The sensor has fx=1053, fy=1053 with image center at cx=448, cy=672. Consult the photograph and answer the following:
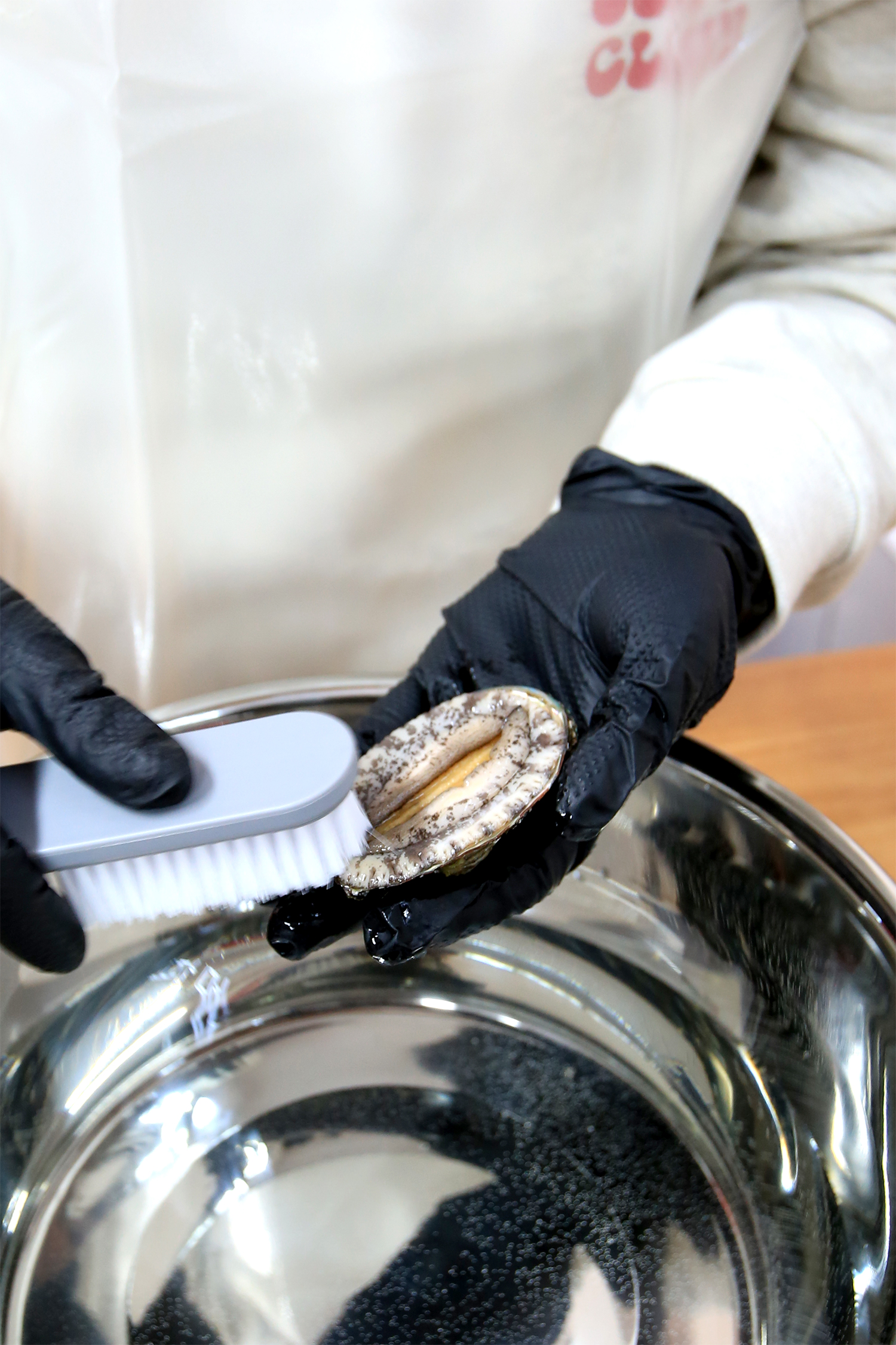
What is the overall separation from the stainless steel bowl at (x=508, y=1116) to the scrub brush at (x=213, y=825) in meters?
0.15

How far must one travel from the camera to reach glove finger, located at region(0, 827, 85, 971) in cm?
34

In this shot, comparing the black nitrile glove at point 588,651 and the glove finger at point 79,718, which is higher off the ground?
the glove finger at point 79,718

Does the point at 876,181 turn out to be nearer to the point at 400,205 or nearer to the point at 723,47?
the point at 723,47

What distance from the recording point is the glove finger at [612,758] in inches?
16.3

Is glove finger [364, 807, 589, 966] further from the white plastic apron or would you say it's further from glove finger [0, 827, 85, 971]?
the white plastic apron

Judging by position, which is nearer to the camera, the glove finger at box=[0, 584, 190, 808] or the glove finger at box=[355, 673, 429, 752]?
the glove finger at box=[0, 584, 190, 808]

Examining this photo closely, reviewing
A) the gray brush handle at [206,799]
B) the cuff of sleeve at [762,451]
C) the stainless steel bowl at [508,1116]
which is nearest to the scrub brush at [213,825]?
the gray brush handle at [206,799]

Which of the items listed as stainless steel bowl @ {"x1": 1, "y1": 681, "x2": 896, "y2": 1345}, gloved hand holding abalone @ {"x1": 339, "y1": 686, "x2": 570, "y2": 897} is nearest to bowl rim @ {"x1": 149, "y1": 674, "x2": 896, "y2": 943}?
stainless steel bowl @ {"x1": 1, "y1": 681, "x2": 896, "y2": 1345}

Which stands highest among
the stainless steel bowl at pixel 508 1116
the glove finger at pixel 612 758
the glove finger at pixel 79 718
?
the glove finger at pixel 79 718

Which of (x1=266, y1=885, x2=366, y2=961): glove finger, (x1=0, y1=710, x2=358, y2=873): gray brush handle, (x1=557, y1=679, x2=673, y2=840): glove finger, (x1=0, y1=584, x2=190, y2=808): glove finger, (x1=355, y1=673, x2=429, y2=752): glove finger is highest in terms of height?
(x1=0, y1=584, x2=190, y2=808): glove finger

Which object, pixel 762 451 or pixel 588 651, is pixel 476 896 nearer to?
pixel 588 651

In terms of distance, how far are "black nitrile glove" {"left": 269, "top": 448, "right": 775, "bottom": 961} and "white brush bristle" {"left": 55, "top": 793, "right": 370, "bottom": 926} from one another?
0.12 feet

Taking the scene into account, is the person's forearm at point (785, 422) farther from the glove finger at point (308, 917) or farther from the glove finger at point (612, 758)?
the glove finger at point (308, 917)

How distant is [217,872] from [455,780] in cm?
11
